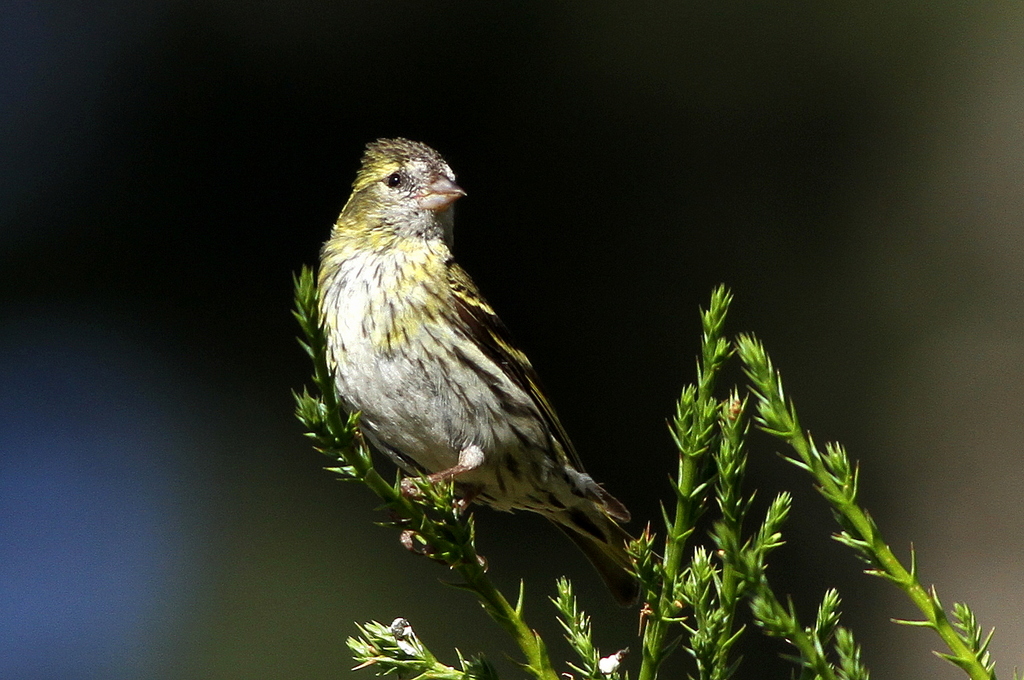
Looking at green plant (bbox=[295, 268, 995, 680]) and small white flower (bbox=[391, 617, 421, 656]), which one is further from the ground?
green plant (bbox=[295, 268, 995, 680])

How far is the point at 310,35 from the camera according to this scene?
6.48 metres

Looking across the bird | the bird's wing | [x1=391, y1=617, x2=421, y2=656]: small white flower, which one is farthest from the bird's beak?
[x1=391, y1=617, x2=421, y2=656]: small white flower

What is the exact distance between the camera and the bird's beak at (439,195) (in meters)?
3.18

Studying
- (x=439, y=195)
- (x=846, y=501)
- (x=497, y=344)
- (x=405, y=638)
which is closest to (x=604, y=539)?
(x=497, y=344)

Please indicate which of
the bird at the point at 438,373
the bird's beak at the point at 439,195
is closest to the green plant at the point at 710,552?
the bird at the point at 438,373

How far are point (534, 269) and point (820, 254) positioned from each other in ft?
5.56

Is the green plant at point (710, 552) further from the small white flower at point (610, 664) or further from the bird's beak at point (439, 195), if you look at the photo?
the bird's beak at point (439, 195)

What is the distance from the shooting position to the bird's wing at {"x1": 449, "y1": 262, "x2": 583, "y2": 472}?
305 cm

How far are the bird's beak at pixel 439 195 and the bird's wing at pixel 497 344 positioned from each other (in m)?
0.18

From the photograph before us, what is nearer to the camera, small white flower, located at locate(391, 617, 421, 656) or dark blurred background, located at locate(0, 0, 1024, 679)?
small white flower, located at locate(391, 617, 421, 656)

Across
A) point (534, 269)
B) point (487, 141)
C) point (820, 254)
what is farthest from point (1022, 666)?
point (487, 141)

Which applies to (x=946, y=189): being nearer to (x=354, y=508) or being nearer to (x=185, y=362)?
(x=354, y=508)

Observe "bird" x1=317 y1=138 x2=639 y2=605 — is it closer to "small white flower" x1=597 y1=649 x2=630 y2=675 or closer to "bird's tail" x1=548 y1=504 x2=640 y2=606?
"bird's tail" x1=548 y1=504 x2=640 y2=606

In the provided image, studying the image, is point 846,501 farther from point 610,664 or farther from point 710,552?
point 610,664
